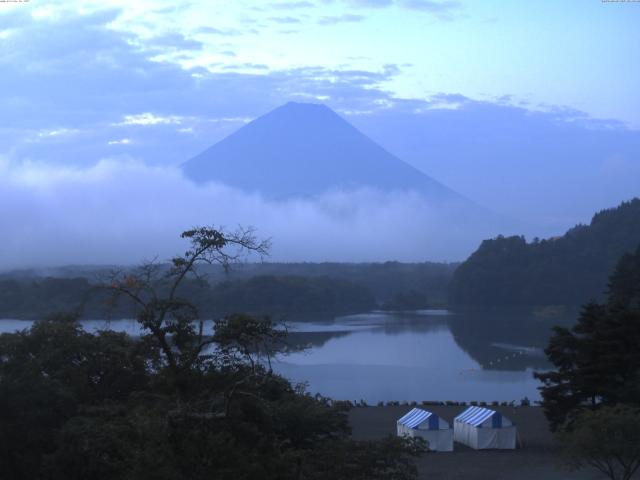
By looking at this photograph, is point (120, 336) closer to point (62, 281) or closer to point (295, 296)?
point (62, 281)

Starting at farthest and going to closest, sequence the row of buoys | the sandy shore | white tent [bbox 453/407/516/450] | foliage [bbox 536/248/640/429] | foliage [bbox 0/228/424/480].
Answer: the row of buoys < white tent [bbox 453/407/516/450] < foliage [bbox 536/248/640/429] < the sandy shore < foliage [bbox 0/228/424/480]

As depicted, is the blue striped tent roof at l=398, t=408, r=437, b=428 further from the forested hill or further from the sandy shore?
the forested hill

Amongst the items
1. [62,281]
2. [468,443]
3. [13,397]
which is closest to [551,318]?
[62,281]

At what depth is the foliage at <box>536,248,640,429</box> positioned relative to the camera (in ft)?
39.1

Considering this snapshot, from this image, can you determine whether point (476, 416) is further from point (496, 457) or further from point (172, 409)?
point (172, 409)

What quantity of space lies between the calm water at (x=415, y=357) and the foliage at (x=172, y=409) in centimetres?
423

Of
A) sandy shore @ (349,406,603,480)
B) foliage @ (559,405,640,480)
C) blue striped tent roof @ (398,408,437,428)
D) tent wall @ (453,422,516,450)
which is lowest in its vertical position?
sandy shore @ (349,406,603,480)

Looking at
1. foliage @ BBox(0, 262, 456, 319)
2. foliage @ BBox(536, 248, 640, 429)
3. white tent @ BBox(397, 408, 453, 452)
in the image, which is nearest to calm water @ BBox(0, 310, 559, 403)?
white tent @ BBox(397, 408, 453, 452)

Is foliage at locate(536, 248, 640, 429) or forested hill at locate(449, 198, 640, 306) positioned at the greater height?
forested hill at locate(449, 198, 640, 306)

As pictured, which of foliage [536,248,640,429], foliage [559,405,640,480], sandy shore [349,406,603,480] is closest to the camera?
foliage [559,405,640,480]

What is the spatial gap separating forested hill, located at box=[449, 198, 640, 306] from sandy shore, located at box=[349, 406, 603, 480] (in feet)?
130

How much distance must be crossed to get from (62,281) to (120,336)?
28184 millimetres

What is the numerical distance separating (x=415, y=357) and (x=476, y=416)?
15.2 metres

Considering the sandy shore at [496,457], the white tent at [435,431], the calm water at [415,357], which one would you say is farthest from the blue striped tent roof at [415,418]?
the calm water at [415,357]
